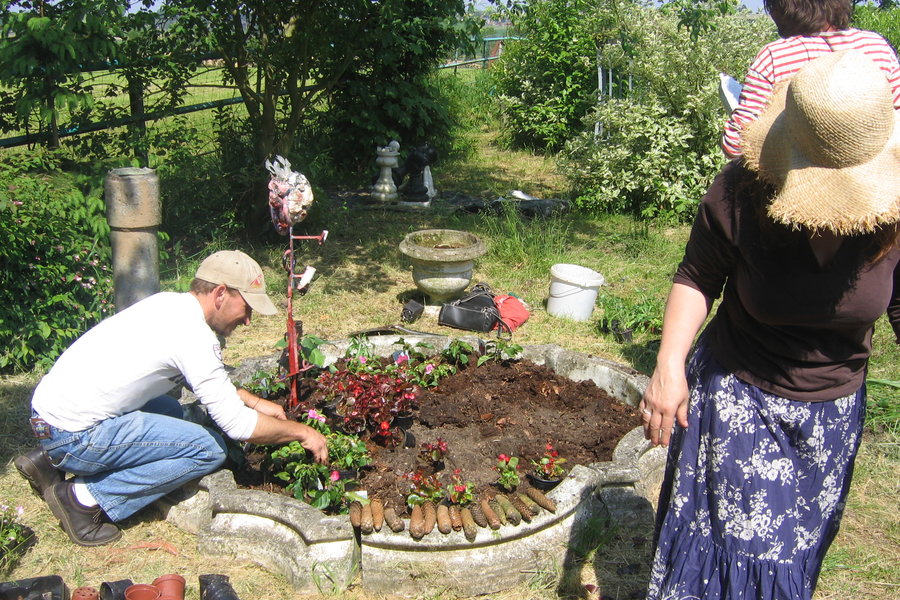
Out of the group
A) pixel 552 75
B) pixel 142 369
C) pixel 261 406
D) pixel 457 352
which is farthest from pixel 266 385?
pixel 552 75

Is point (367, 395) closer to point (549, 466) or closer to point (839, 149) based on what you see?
point (549, 466)

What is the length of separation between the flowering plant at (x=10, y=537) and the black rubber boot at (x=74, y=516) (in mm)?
133

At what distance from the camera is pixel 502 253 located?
6.88 meters

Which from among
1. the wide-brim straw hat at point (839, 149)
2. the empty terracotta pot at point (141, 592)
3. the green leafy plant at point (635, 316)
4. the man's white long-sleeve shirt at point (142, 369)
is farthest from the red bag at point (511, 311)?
the wide-brim straw hat at point (839, 149)

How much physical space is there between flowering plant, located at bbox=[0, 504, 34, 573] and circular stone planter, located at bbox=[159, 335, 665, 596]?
558 mm

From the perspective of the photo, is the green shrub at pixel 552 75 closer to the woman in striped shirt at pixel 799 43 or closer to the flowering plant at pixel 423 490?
the woman in striped shirt at pixel 799 43

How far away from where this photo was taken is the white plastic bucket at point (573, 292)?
5660mm

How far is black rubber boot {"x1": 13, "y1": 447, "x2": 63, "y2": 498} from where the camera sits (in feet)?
10.6

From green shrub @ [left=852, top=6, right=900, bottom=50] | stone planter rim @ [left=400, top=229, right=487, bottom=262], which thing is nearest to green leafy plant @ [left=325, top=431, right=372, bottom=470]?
stone planter rim @ [left=400, top=229, right=487, bottom=262]

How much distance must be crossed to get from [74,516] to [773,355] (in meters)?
2.78

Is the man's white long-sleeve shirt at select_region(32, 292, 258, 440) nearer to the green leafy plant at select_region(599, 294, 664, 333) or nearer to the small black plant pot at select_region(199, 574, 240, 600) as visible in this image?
the small black plant pot at select_region(199, 574, 240, 600)

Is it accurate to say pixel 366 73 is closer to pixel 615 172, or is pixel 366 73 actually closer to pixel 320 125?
pixel 320 125

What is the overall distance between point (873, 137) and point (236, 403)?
234cm

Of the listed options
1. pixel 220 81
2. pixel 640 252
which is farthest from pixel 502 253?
pixel 220 81
